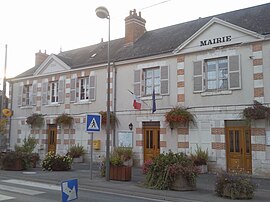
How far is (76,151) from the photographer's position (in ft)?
60.8

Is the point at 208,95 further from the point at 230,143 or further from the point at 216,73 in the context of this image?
the point at 230,143

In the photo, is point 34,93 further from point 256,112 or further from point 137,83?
point 256,112

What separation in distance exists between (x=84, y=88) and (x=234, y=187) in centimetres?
1264

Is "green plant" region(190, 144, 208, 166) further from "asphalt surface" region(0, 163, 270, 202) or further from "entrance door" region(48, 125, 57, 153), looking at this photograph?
"entrance door" region(48, 125, 57, 153)

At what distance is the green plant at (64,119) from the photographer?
19.3m

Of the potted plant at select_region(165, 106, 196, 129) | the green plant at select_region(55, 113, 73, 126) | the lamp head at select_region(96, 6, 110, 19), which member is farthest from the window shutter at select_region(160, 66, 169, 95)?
the green plant at select_region(55, 113, 73, 126)

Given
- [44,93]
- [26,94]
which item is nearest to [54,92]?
[44,93]

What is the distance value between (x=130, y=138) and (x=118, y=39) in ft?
27.3

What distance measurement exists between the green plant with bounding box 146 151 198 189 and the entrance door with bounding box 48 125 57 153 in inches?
450

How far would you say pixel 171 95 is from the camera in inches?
623

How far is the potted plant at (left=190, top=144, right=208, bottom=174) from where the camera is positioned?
46.2ft

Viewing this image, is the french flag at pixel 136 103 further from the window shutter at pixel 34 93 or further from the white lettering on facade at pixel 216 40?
the window shutter at pixel 34 93

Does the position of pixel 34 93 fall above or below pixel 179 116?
above

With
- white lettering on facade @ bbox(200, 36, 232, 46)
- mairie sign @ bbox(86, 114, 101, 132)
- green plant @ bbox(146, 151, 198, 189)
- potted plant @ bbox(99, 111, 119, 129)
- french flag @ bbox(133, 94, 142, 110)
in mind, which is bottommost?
green plant @ bbox(146, 151, 198, 189)
